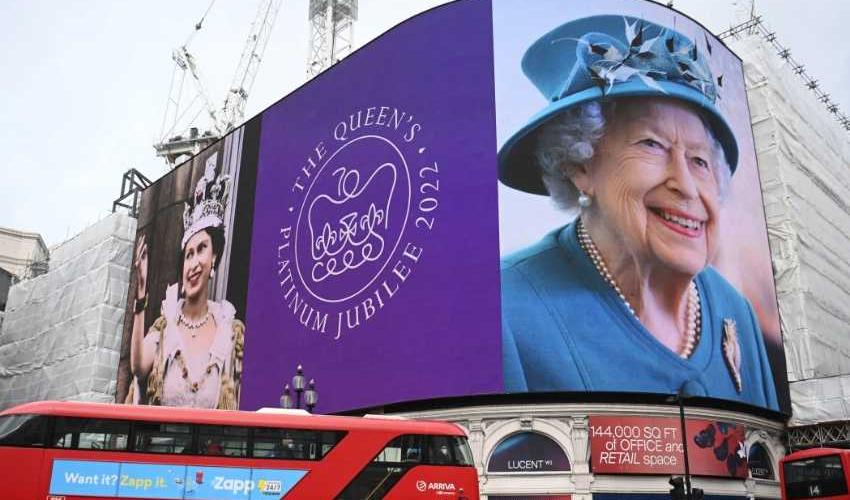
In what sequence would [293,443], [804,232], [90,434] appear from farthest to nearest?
[804,232] < [293,443] < [90,434]

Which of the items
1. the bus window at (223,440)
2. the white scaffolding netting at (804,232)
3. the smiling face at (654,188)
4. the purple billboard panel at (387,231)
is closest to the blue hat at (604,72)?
the smiling face at (654,188)

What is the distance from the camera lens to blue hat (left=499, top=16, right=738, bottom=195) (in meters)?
36.3

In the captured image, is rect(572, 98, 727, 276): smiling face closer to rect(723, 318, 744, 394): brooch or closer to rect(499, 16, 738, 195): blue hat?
rect(499, 16, 738, 195): blue hat

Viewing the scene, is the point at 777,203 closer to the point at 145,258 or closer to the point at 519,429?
the point at 519,429

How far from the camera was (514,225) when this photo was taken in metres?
35.0

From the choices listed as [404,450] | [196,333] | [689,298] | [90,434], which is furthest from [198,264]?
[404,450]

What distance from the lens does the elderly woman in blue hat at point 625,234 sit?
110 ft

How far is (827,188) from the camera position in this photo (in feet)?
161

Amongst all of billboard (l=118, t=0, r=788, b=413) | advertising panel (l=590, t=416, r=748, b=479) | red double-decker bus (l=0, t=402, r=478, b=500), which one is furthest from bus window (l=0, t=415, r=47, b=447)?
advertising panel (l=590, t=416, r=748, b=479)

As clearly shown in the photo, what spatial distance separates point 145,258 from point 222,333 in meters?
12.5

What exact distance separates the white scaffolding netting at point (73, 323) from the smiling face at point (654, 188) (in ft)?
114

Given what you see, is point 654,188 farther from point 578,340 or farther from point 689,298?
point 578,340

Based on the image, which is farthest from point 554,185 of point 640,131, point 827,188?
point 827,188

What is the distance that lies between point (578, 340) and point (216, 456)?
62.4ft
